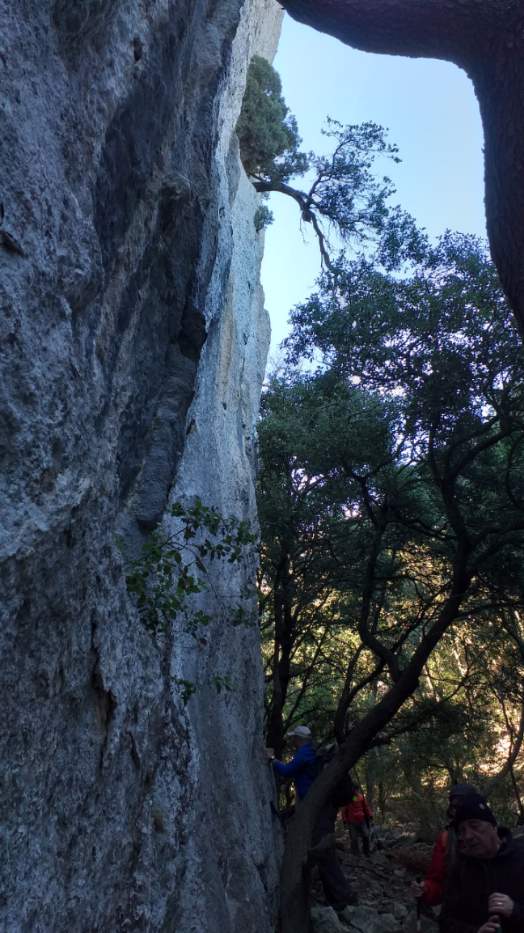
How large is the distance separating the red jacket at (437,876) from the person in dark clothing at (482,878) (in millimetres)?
2153

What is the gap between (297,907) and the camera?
8305 millimetres

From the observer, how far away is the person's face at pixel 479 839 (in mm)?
3439

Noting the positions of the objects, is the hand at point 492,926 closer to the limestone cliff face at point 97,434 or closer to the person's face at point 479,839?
the person's face at point 479,839

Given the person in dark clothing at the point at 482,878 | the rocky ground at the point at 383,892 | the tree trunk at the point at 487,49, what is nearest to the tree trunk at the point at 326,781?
the rocky ground at the point at 383,892

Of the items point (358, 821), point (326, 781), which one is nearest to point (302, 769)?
point (326, 781)

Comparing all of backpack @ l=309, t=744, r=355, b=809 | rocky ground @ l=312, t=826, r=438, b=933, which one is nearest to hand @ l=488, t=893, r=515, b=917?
rocky ground @ l=312, t=826, r=438, b=933

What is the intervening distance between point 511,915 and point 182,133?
576cm

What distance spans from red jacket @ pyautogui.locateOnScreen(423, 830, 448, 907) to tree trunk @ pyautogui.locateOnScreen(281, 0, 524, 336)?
467cm

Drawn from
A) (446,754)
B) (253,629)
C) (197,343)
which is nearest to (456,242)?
(197,343)

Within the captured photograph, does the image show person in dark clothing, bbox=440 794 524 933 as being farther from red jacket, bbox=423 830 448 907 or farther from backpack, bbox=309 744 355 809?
backpack, bbox=309 744 355 809

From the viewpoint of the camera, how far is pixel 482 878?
3557 millimetres

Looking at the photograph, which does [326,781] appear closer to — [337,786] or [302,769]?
[337,786]

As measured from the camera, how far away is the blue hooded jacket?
9.62m

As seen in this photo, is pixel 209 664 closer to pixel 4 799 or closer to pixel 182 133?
pixel 182 133
